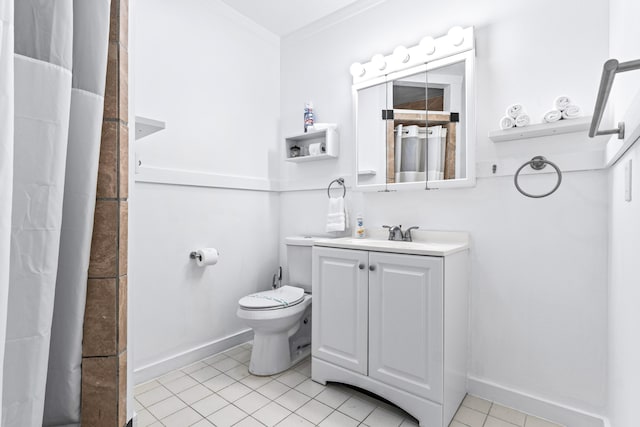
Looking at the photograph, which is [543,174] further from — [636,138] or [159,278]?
[159,278]

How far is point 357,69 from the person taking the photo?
223 centimetres

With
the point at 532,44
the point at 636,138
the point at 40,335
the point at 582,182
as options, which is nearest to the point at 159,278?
the point at 40,335

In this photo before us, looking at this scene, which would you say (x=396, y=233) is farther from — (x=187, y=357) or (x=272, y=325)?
(x=187, y=357)

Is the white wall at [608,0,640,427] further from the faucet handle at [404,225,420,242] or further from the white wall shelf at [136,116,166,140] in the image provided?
the white wall shelf at [136,116,166,140]

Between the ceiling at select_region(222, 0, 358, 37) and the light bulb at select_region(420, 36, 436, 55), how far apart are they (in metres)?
0.72

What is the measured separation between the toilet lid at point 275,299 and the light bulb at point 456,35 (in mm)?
1805

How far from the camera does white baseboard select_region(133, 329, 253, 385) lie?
1911 millimetres

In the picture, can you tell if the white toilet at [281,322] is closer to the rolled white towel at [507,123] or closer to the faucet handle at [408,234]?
the faucet handle at [408,234]

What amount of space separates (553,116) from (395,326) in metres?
1.29

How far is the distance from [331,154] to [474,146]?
0.97 meters

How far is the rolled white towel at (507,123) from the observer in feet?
5.44

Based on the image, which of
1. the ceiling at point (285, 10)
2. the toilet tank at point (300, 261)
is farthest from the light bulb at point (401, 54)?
the toilet tank at point (300, 261)

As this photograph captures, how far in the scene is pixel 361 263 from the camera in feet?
5.81

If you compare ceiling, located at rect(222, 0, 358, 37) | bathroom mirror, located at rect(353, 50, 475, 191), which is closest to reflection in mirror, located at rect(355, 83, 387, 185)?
bathroom mirror, located at rect(353, 50, 475, 191)
